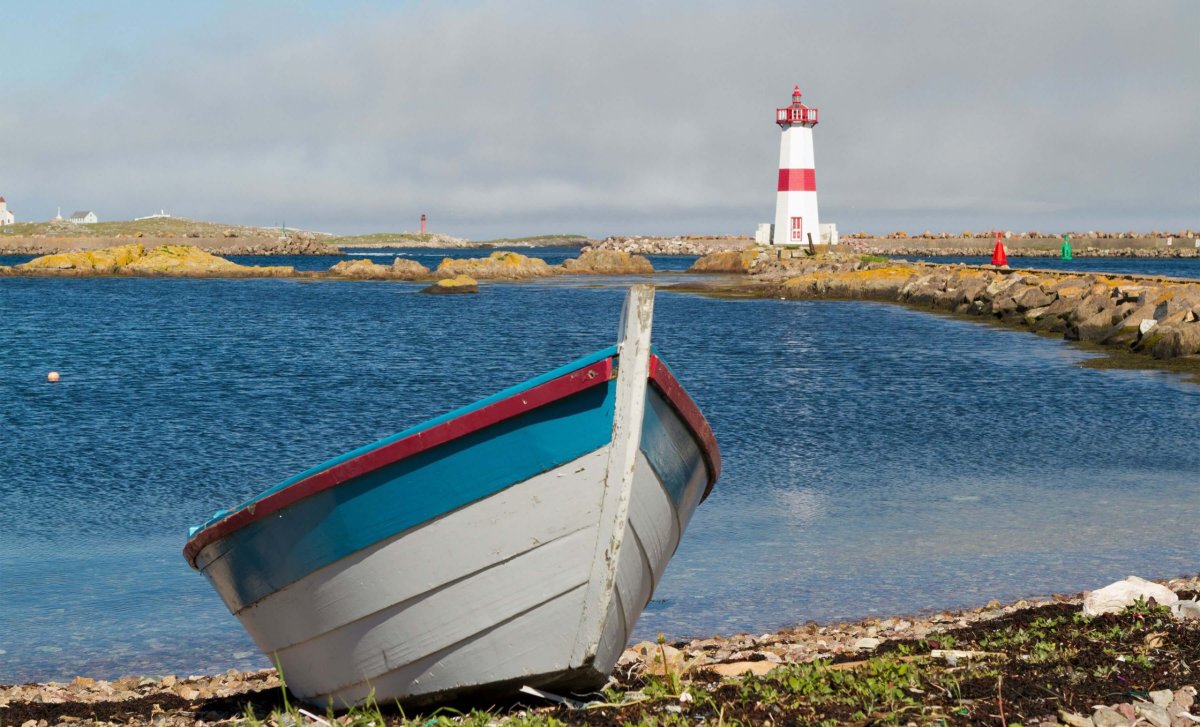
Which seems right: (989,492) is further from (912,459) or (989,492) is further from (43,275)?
(43,275)

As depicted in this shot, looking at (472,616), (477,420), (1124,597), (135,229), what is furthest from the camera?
(135,229)

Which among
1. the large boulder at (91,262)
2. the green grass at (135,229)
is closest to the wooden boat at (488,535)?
the large boulder at (91,262)

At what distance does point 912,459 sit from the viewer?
16.9 metres

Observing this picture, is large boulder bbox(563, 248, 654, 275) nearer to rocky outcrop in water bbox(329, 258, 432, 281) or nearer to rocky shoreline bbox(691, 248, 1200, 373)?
rocky outcrop in water bbox(329, 258, 432, 281)

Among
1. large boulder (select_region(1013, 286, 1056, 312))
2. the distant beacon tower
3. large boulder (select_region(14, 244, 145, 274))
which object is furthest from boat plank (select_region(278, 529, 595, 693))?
large boulder (select_region(14, 244, 145, 274))

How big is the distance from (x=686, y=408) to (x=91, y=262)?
86922 mm

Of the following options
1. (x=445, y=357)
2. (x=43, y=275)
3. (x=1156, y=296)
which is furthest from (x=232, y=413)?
(x=43, y=275)

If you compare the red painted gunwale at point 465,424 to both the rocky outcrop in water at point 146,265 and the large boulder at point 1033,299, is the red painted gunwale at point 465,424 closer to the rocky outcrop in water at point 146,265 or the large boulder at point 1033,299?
the large boulder at point 1033,299

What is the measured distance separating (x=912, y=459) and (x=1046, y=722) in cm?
1173

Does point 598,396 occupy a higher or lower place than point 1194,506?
higher

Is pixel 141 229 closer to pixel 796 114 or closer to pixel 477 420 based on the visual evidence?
pixel 796 114

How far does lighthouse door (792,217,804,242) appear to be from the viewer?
239ft

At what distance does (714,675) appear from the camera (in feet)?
22.5

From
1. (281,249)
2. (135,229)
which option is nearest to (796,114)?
(281,249)
